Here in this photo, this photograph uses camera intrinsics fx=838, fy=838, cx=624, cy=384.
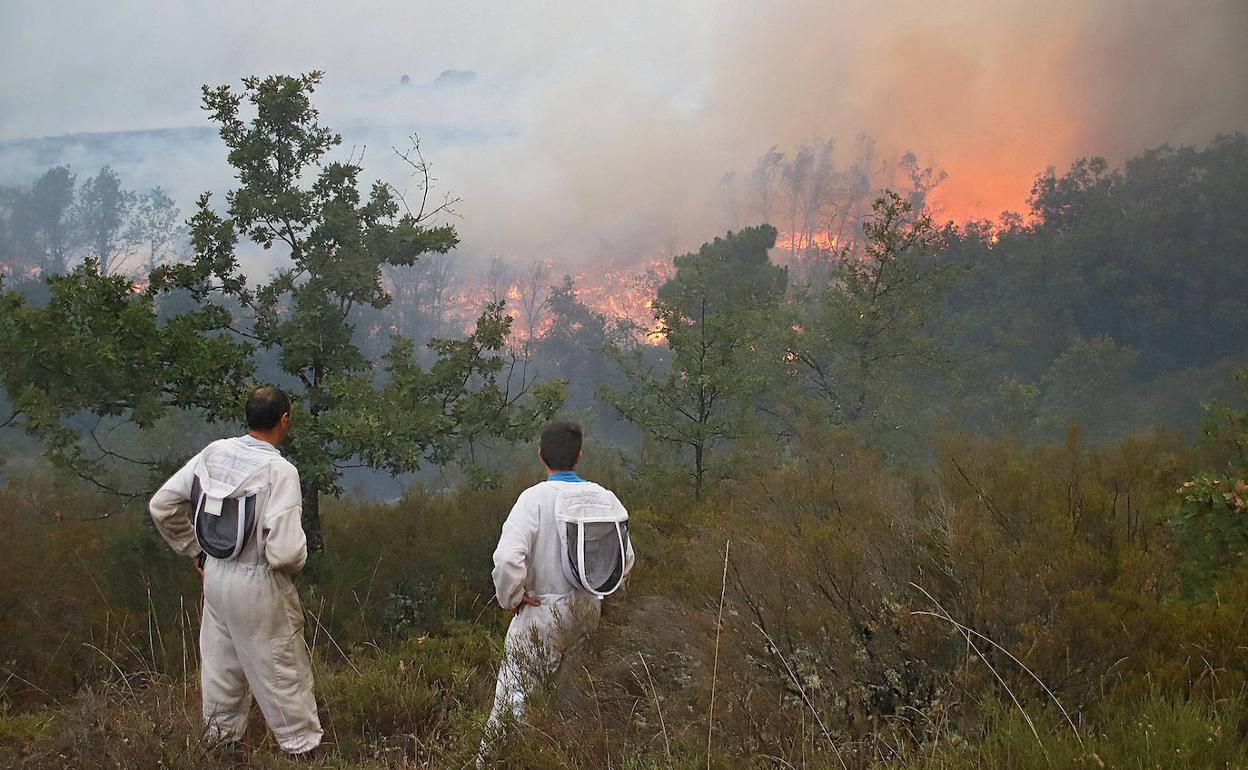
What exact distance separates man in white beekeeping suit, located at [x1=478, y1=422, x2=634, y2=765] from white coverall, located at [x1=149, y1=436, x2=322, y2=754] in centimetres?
99

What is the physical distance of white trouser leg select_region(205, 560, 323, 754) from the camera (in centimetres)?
389

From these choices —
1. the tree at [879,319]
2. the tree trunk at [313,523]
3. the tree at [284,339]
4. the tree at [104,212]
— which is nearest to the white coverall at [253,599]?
the tree at [284,339]

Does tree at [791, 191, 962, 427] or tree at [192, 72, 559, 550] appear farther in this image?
tree at [791, 191, 962, 427]

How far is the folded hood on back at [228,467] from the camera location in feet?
12.5

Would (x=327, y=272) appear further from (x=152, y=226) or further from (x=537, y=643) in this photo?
(x=152, y=226)

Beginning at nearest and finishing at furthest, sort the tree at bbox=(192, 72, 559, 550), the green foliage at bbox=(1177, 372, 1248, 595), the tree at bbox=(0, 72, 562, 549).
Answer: the green foliage at bbox=(1177, 372, 1248, 595), the tree at bbox=(0, 72, 562, 549), the tree at bbox=(192, 72, 559, 550)

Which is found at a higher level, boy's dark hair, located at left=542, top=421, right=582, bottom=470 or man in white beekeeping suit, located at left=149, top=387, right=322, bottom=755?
boy's dark hair, located at left=542, top=421, right=582, bottom=470

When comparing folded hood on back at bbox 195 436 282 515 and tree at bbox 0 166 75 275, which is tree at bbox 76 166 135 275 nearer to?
tree at bbox 0 166 75 275

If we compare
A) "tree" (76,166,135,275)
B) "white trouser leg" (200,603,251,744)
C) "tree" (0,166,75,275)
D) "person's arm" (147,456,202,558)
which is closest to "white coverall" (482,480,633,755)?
"white trouser leg" (200,603,251,744)

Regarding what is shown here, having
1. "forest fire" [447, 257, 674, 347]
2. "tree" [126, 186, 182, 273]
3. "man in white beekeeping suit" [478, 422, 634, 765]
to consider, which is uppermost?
"tree" [126, 186, 182, 273]

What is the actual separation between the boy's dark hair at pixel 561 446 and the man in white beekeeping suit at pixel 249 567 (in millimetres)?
1176

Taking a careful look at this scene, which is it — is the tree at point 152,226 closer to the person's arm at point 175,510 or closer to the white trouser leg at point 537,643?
the person's arm at point 175,510

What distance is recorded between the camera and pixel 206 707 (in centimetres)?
405

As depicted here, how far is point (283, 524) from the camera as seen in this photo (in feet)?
12.5
